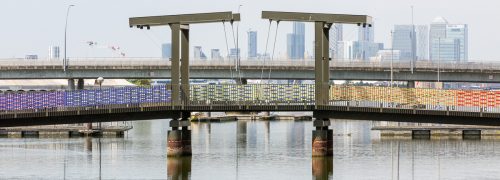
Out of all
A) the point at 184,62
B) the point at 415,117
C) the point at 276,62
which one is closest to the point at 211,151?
the point at 184,62

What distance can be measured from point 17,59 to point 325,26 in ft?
278

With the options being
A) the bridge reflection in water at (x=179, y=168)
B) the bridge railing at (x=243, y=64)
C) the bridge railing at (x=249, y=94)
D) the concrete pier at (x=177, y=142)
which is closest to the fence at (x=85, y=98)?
the bridge railing at (x=249, y=94)

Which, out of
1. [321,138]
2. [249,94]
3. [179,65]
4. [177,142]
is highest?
[179,65]

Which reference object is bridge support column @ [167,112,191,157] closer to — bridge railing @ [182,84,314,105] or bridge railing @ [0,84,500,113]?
bridge railing @ [0,84,500,113]

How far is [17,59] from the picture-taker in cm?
18062

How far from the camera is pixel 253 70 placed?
181 meters

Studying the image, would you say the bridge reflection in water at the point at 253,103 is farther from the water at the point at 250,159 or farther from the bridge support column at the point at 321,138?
the water at the point at 250,159

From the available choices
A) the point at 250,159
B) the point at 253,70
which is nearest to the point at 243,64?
the point at 253,70

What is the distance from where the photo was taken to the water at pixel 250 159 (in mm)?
93188

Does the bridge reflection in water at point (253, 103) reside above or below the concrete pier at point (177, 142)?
above

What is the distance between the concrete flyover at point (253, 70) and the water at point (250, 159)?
3249 centimetres

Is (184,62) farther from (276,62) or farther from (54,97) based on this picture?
(276,62)

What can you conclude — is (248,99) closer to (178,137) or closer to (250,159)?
(250,159)

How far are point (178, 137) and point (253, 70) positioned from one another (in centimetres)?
7627
